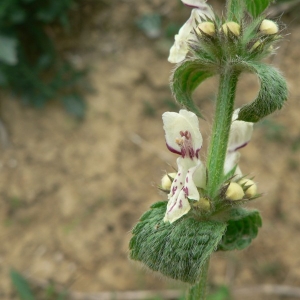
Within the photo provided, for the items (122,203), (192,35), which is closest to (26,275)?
(122,203)

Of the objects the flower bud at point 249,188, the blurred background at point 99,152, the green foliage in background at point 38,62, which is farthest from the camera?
the green foliage in background at point 38,62

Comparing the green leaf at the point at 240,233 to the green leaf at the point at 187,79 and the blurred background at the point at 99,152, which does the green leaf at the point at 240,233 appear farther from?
the blurred background at the point at 99,152

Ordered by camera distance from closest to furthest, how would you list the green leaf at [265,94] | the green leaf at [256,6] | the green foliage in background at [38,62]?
1. the green leaf at [265,94]
2. the green leaf at [256,6]
3. the green foliage in background at [38,62]

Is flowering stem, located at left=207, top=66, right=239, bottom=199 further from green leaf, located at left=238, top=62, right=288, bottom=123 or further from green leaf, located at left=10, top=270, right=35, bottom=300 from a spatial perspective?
green leaf, located at left=10, top=270, right=35, bottom=300

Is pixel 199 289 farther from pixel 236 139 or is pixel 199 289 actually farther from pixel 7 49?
pixel 7 49

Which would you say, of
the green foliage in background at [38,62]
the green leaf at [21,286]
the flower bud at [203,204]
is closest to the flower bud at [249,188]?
the flower bud at [203,204]

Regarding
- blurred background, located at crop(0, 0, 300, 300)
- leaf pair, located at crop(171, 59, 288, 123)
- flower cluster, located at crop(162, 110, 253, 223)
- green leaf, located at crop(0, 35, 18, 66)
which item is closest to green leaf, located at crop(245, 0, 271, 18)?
leaf pair, located at crop(171, 59, 288, 123)

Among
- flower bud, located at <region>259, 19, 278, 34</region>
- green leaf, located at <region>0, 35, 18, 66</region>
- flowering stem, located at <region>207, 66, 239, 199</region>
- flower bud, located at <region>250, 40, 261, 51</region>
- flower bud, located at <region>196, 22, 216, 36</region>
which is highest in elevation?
green leaf, located at <region>0, 35, 18, 66</region>
